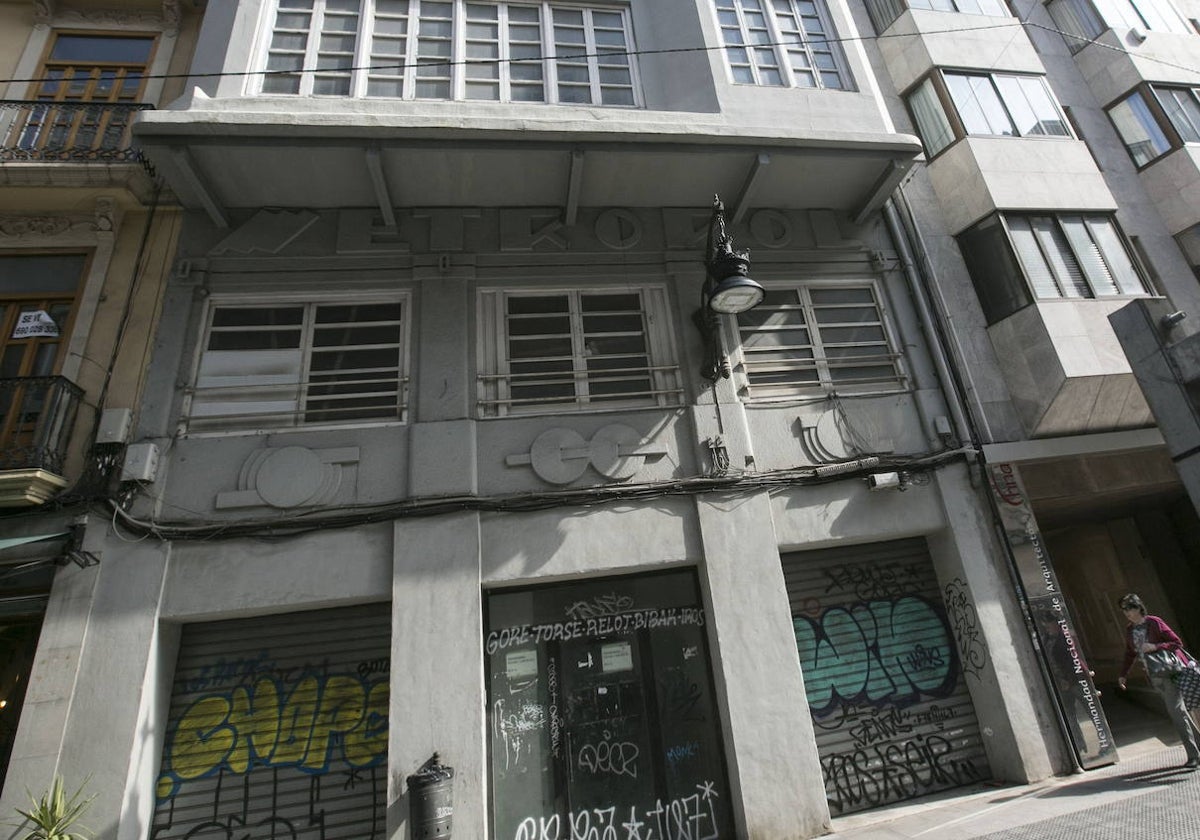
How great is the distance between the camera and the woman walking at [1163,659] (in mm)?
5184

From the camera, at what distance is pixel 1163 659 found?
5.24 m

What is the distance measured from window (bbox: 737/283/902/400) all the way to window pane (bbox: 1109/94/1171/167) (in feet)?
22.4

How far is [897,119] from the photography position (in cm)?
895

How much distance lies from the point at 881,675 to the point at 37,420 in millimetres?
9339

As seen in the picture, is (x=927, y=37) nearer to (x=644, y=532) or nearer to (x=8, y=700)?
(x=644, y=532)

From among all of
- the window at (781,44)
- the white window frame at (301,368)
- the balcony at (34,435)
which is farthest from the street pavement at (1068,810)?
the window at (781,44)

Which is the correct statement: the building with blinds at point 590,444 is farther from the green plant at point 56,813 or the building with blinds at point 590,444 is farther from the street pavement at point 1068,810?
the street pavement at point 1068,810

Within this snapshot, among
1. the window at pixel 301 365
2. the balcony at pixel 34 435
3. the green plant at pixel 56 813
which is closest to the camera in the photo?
the green plant at pixel 56 813

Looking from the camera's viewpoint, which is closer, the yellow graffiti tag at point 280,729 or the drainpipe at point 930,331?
the yellow graffiti tag at point 280,729

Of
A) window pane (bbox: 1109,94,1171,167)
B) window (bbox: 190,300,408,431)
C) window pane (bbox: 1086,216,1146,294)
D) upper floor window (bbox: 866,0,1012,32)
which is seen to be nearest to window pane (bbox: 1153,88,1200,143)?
window pane (bbox: 1109,94,1171,167)

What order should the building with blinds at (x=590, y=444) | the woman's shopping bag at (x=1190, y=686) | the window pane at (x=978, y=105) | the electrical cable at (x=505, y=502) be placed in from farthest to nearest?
the window pane at (x=978, y=105) < the electrical cable at (x=505, y=502) < the building with blinds at (x=590, y=444) < the woman's shopping bag at (x=1190, y=686)

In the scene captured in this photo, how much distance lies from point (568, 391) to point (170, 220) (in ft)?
17.4

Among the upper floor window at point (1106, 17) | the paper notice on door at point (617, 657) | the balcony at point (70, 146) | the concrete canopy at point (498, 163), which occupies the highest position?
the upper floor window at point (1106, 17)

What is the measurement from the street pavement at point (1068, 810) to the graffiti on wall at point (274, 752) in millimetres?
4469
